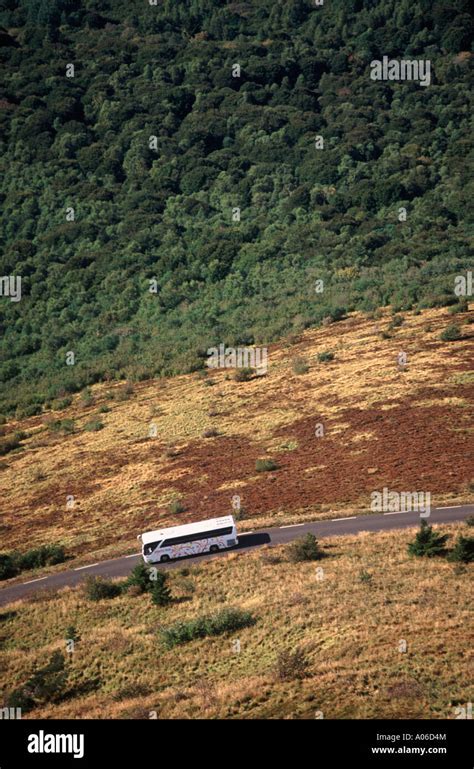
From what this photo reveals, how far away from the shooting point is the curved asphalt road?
36.0 metres

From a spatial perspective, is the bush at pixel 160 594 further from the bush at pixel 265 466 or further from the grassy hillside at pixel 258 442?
the bush at pixel 265 466

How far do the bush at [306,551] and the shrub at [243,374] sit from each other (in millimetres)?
33646

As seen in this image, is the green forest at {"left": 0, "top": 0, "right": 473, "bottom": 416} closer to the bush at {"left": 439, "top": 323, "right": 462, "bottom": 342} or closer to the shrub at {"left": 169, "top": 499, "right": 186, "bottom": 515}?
the bush at {"left": 439, "top": 323, "right": 462, "bottom": 342}

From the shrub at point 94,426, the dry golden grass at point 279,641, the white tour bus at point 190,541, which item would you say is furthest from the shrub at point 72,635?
the shrub at point 94,426

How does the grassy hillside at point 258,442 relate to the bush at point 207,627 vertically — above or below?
above

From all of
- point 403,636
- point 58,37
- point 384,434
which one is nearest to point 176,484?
point 384,434

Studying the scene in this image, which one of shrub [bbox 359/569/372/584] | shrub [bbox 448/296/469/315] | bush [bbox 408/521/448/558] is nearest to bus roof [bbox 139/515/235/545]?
shrub [bbox 359/569/372/584]

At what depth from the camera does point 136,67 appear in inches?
5827

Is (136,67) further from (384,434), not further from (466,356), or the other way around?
(384,434)

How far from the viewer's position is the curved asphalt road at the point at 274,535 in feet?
118

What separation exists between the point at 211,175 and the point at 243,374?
58.8 metres

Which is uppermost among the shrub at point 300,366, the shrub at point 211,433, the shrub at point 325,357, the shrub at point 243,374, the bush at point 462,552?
the shrub at point 325,357

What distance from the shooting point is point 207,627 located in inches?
1117

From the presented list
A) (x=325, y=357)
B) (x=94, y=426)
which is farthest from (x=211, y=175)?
(x=94, y=426)
